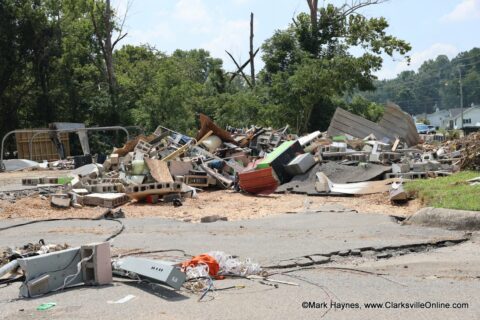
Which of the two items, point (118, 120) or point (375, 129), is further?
point (118, 120)

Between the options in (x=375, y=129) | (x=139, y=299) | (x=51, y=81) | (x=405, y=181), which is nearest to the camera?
(x=139, y=299)

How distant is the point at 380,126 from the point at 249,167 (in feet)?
26.6

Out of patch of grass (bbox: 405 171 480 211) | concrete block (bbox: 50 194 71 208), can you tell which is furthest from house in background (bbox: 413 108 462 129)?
concrete block (bbox: 50 194 71 208)

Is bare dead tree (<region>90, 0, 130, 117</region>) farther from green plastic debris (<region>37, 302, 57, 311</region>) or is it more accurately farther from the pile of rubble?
green plastic debris (<region>37, 302, 57, 311</region>)

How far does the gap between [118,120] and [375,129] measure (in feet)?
63.3

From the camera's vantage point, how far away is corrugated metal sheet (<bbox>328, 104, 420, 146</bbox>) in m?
23.8

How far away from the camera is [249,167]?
60.1 feet

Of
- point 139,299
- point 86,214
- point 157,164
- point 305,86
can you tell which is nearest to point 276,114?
point 305,86

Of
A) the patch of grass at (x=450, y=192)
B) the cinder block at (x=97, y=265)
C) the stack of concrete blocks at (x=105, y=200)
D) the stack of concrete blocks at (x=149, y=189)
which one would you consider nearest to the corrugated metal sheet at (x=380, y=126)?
the patch of grass at (x=450, y=192)

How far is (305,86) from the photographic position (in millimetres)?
30969

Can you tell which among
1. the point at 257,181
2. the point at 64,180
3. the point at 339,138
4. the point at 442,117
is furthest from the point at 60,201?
the point at 442,117

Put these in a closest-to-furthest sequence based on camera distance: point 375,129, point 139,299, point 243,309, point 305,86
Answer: point 243,309 < point 139,299 < point 375,129 < point 305,86

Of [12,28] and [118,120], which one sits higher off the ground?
[12,28]

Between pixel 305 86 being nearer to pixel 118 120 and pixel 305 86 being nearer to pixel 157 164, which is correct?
pixel 118 120
